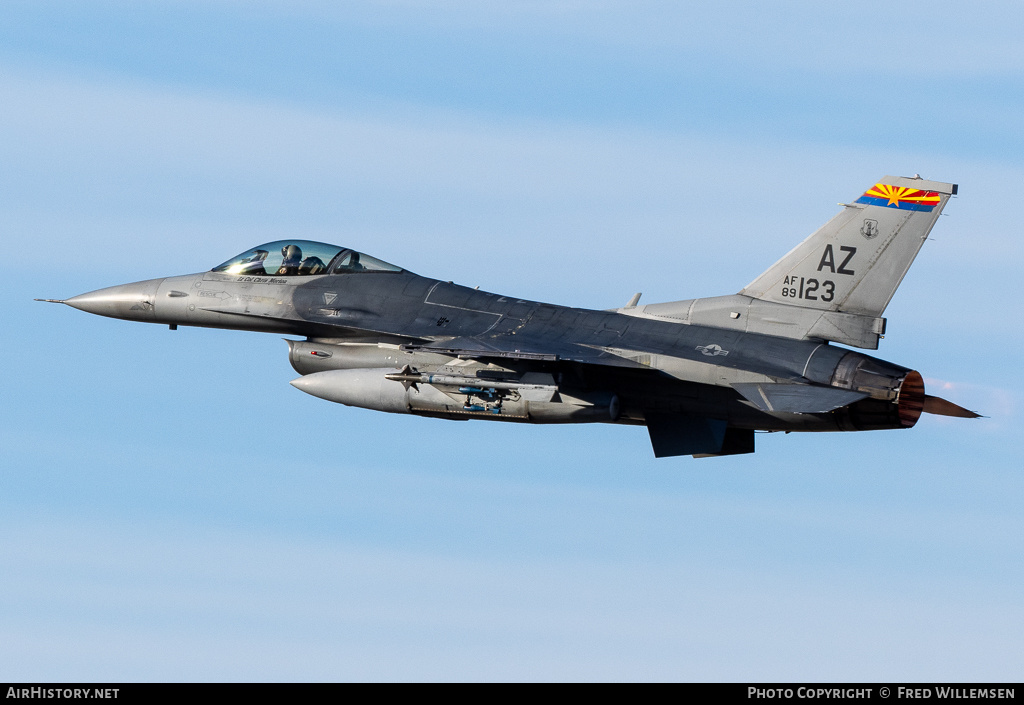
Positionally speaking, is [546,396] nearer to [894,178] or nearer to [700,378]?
[700,378]

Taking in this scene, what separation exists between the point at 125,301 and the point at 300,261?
10.1 ft

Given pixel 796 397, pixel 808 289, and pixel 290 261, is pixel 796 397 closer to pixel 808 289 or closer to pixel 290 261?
pixel 808 289

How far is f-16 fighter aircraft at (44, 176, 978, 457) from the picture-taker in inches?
887

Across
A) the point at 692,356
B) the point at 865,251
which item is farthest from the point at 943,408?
the point at 692,356

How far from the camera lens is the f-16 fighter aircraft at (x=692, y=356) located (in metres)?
22.5

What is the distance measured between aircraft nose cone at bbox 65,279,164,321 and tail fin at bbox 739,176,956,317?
33.4 feet

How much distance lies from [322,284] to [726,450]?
698 cm

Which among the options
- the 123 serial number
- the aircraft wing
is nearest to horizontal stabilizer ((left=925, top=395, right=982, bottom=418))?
the 123 serial number

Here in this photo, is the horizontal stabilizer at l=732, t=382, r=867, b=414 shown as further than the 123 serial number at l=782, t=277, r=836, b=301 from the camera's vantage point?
No

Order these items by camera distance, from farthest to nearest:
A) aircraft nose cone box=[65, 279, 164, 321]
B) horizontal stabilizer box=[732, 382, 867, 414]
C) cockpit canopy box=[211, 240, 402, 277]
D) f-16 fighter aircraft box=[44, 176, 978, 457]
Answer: aircraft nose cone box=[65, 279, 164, 321] → cockpit canopy box=[211, 240, 402, 277] → f-16 fighter aircraft box=[44, 176, 978, 457] → horizontal stabilizer box=[732, 382, 867, 414]

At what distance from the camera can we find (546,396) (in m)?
22.7

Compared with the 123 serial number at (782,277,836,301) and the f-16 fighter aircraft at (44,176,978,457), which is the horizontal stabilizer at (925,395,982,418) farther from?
the 123 serial number at (782,277,836,301)
